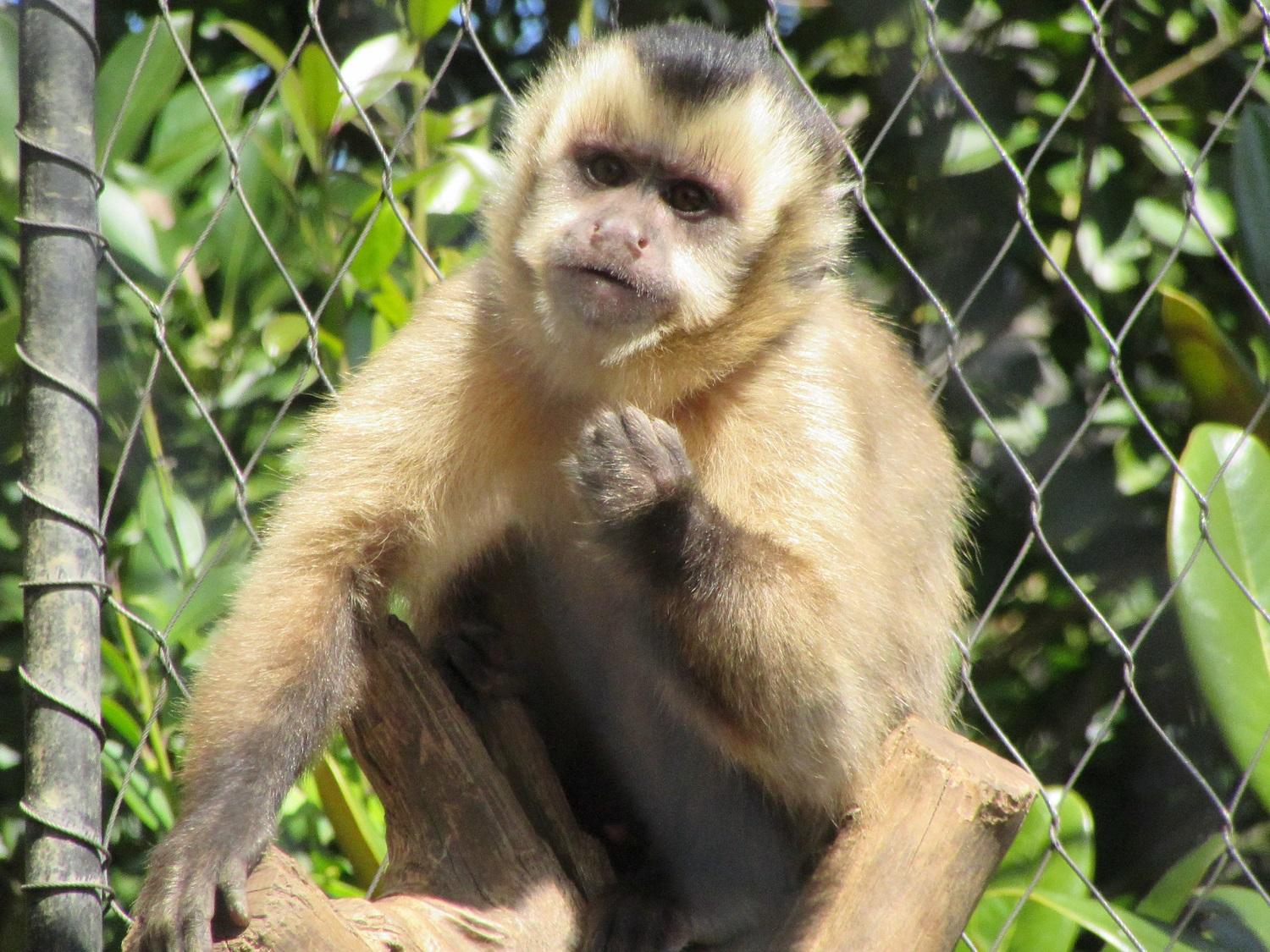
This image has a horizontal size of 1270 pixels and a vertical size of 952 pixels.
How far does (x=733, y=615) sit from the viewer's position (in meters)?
1.66

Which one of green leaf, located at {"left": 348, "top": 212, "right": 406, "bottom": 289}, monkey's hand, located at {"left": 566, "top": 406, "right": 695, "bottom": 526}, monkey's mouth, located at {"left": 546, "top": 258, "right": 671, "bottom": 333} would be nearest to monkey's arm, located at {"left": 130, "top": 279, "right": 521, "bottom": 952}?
monkey's mouth, located at {"left": 546, "top": 258, "right": 671, "bottom": 333}

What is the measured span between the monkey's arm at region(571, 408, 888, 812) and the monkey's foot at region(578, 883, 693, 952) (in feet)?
0.73

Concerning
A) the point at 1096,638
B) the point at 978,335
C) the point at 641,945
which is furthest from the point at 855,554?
the point at 1096,638

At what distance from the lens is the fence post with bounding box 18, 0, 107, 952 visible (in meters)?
1.67

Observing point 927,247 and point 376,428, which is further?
point 927,247

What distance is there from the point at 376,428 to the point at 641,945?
0.78 m

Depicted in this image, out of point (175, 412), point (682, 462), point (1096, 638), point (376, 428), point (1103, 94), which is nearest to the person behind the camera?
point (682, 462)

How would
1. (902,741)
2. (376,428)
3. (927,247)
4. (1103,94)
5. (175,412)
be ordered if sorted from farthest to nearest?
(1103,94), (927,247), (175,412), (376,428), (902,741)

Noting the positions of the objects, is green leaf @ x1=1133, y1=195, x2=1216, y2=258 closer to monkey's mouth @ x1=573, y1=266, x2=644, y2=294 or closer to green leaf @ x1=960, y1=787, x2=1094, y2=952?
green leaf @ x1=960, y1=787, x2=1094, y2=952

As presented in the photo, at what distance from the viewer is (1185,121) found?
3484 mm

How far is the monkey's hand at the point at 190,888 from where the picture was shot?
1481mm

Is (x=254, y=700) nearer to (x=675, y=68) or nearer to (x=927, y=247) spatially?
(x=675, y=68)

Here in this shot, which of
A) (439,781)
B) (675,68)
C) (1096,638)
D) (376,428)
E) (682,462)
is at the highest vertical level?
(675,68)

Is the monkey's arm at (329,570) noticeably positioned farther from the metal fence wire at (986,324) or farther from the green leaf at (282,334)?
the green leaf at (282,334)
